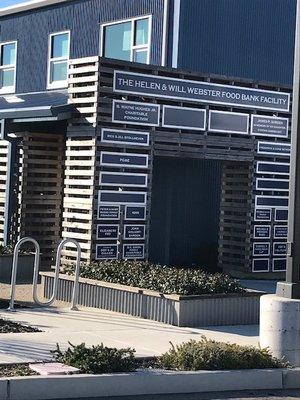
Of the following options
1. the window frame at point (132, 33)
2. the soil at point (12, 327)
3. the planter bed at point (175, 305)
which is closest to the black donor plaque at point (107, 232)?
the planter bed at point (175, 305)

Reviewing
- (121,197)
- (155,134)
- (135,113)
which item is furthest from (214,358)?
(155,134)

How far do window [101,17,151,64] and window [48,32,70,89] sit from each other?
62.3 inches

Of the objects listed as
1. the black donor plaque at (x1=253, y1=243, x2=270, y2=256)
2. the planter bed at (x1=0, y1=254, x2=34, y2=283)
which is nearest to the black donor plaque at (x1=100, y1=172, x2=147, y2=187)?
the planter bed at (x1=0, y1=254, x2=34, y2=283)

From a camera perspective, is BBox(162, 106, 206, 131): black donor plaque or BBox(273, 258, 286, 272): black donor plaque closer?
BBox(162, 106, 206, 131): black donor plaque

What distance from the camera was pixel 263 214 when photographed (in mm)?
21219

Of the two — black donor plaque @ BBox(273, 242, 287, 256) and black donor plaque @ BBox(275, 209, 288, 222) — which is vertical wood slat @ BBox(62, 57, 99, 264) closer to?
black donor plaque @ BBox(273, 242, 287, 256)

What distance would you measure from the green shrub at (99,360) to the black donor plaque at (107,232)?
805cm

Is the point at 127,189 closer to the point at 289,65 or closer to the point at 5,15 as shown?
the point at 289,65

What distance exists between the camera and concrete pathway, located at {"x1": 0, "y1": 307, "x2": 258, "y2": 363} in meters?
11.1

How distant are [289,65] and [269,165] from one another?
4.99 meters

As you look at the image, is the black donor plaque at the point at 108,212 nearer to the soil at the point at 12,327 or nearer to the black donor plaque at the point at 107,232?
the black donor plaque at the point at 107,232

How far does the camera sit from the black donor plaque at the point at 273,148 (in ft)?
69.6

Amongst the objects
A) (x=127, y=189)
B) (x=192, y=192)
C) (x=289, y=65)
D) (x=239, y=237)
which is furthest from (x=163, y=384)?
(x=289, y=65)

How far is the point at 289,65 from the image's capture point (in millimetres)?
25234
